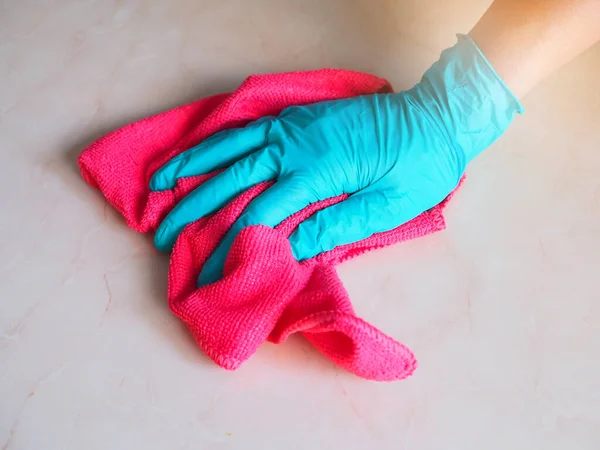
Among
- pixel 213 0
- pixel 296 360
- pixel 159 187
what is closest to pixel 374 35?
pixel 213 0

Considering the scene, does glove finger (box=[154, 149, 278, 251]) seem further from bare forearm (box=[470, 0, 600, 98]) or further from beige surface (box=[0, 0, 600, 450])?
bare forearm (box=[470, 0, 600, 98])

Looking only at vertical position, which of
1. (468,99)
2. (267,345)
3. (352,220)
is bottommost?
(267,345)

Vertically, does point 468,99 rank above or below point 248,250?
above

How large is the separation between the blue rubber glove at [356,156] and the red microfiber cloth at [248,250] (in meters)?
0.02

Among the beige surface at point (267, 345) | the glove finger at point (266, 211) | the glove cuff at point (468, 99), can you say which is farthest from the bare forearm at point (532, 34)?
the glove finger at point (266, 211)

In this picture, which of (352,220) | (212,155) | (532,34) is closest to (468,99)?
(532,34)

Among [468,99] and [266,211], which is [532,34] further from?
[266,211]

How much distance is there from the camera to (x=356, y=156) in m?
0.68

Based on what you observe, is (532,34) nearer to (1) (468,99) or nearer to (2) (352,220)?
(1) (468,99)

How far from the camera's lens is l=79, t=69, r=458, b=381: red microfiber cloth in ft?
1.80

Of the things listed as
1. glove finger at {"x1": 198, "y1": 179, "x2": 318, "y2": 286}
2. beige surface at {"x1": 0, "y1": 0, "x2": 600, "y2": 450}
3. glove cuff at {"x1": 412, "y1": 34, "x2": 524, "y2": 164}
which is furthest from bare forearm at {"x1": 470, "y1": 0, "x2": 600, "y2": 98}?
glove finger at {"x1": 198, "y1": 179, "x2": 318, "y2": 286}

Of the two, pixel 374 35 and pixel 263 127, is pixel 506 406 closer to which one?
pixel 263 127

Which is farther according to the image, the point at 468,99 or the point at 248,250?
the point at 468,99

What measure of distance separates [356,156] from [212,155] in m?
0.18
